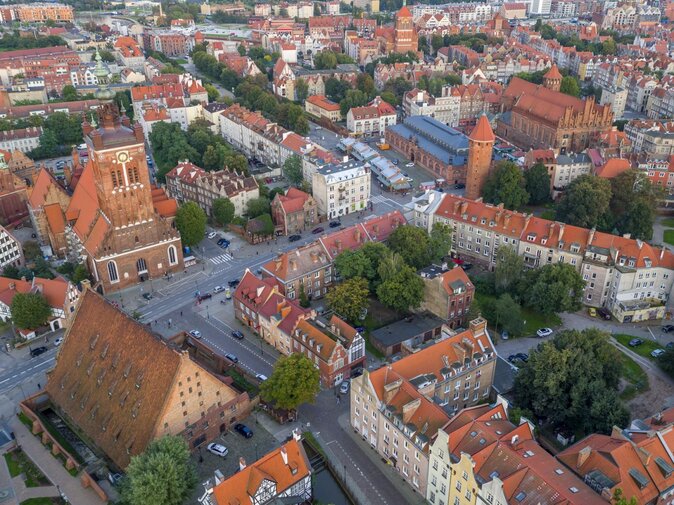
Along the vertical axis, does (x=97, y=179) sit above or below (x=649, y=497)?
above

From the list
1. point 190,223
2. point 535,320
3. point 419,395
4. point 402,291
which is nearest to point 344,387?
point 419,395

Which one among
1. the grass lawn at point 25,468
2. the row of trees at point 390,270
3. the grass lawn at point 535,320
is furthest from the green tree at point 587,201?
the grass lawn at point 25,468

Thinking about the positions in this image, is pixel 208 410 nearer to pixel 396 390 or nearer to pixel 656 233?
pixel 396 390

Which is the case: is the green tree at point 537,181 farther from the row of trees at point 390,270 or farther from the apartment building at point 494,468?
the apartment building at point 494,468

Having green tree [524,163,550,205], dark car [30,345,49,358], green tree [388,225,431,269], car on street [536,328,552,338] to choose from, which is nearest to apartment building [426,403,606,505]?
car on street [536,328,552,338]

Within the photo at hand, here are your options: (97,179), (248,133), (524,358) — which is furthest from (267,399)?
(248,133)

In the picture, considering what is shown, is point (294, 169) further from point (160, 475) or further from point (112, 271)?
point (160, 475)
